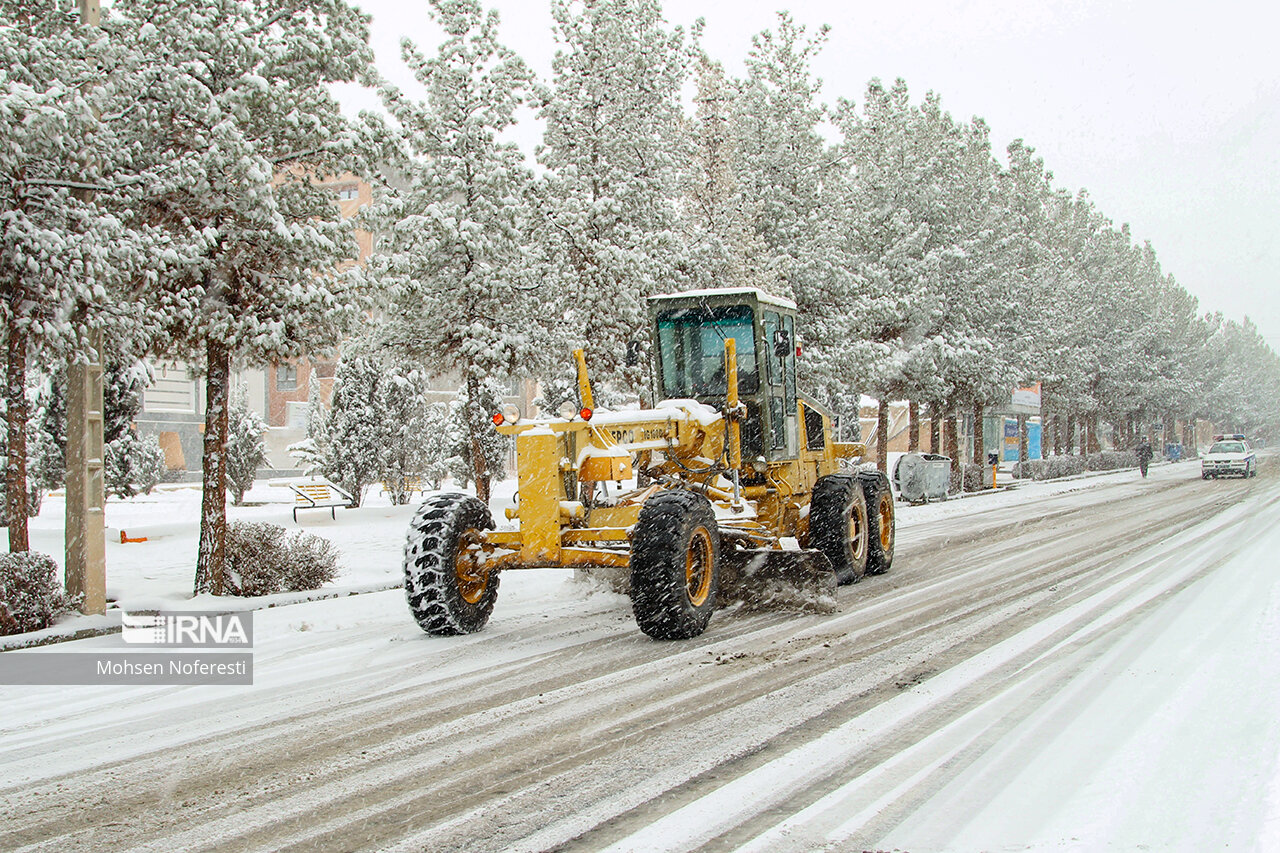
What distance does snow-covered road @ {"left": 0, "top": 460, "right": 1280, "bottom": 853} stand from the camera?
4.57m

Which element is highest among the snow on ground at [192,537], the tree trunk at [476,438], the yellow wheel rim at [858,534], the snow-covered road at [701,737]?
the tree trunk at [476,438]

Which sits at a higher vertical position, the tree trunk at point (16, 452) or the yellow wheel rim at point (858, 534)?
the tree trunk at point (16, 452)

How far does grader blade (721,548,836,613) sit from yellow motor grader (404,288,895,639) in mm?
16

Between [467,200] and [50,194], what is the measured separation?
8.75 metres

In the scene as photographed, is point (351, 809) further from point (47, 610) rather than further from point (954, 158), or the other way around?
point (954, 158)

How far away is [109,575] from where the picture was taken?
13.8 m

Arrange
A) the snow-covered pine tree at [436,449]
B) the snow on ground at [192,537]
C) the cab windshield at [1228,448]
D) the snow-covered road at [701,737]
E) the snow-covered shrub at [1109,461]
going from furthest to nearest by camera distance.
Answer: the snow-covered shrub at [1109,461], the cab windshield at [1228,448], the snow-covered pine tree at [436,449], the snow on ground at [192,537], the snow-covered road at [701,737]

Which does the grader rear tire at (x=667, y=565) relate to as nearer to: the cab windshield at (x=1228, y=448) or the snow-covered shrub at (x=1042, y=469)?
the snow-covered shrub at (x=1042, y=469)

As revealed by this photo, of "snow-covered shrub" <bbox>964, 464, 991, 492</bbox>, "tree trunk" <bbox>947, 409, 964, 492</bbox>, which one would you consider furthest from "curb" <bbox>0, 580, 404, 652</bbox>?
"tree trunk" <bbox>947, 409, 964, 492</bbox>

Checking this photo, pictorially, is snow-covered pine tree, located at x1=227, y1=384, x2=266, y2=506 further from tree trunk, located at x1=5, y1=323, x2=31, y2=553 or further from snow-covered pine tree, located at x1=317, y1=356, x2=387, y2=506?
tree trunk, located at x1=5, y1=323, x2=31, y2=553

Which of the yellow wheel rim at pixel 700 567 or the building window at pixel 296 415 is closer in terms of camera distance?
the yellow wheel rim at pixel 700 567

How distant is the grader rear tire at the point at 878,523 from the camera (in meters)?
13.2

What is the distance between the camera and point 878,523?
1341 centimetres

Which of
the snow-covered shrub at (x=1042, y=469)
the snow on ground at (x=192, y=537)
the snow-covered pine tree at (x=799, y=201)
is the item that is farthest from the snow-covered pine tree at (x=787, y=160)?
the snow-covered shrub at (x=1042, y=469)
